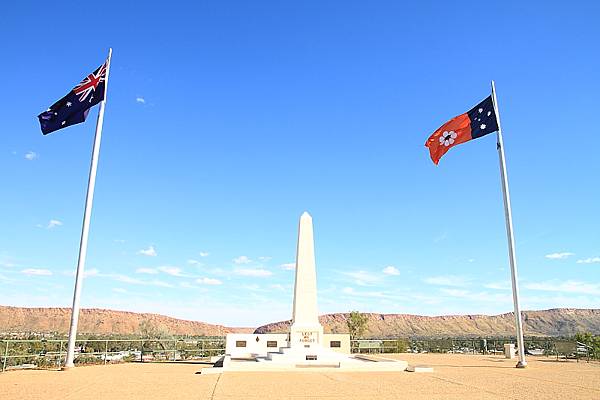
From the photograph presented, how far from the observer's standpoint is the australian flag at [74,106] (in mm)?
17250

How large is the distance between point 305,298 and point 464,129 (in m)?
10.5

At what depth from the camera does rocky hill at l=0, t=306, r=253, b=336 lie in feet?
290

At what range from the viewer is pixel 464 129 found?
64.8 ft

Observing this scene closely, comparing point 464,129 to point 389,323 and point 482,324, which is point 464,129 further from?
point 482,324

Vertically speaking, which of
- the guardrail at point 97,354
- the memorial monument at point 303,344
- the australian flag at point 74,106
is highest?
the australian flag at point 74,106

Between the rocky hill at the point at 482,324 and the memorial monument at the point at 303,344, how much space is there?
71451mm

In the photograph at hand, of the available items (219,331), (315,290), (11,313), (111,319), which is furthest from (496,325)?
(11,313)

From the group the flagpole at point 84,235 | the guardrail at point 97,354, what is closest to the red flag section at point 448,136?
the flagpole at point 84,235

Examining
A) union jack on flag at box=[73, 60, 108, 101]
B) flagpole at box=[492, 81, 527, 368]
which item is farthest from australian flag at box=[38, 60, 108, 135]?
flagpole at box=[492, 81, 527, 368]

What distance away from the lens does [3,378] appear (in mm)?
12805

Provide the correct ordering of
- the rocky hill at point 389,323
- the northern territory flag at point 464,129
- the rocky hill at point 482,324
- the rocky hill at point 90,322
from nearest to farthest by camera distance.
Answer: the northern territory flag at point 464,129
the rocky hill at point 90,322
the rocky hill at point 389,323
the rocky hill at point 482,324

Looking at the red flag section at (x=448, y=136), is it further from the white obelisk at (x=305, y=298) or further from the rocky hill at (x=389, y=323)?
the rocky hill at (x=389, y=323)

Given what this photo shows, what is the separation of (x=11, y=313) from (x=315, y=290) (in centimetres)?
9579

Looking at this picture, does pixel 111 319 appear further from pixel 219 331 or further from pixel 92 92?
pixel 92 92
